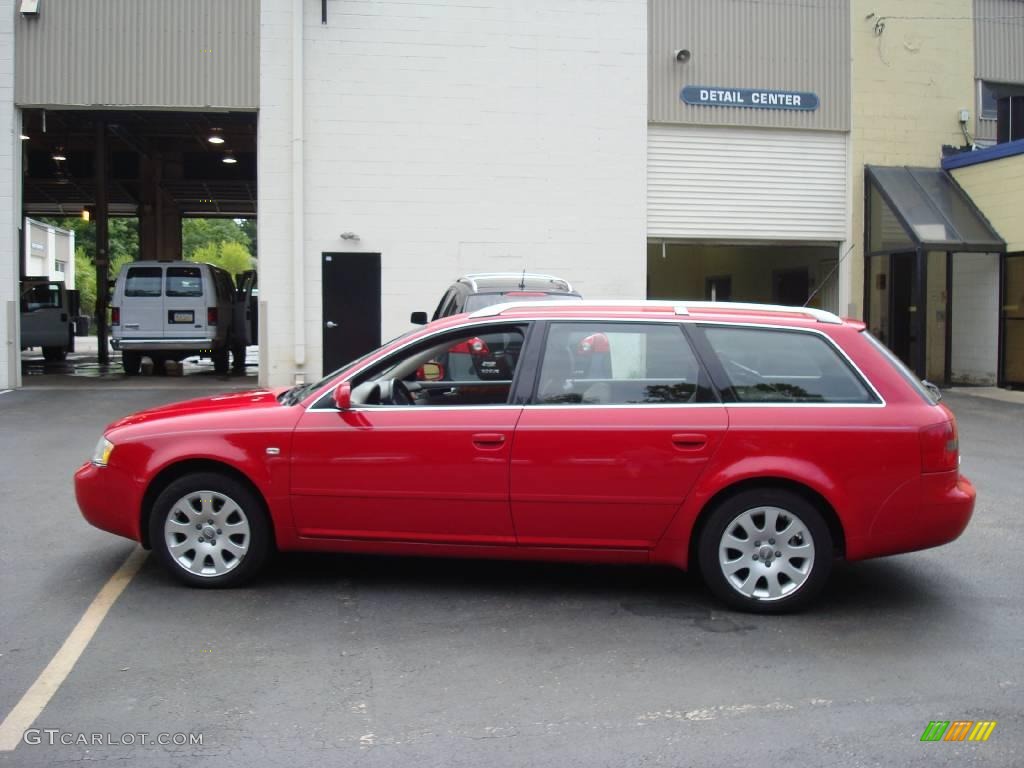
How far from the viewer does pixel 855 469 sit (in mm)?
5277

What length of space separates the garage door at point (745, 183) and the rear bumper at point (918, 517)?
507 inches

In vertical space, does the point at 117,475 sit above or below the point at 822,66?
below

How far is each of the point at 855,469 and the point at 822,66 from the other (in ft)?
48.5

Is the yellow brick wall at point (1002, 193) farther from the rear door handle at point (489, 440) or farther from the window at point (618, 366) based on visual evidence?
the rear door handle at point (489, 440)

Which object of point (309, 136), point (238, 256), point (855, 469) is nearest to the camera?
point (855, 469)

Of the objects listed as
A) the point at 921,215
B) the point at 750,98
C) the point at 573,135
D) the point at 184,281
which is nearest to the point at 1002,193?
the point at 921,215

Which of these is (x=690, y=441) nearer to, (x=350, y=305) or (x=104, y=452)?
Result: (x=104, y=452)

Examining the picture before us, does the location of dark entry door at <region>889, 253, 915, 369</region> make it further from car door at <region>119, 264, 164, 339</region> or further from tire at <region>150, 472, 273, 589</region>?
tire at <region>150, 472, 273, 589</region>

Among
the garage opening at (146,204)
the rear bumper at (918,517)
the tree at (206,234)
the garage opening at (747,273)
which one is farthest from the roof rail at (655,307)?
the tree at (206,234)

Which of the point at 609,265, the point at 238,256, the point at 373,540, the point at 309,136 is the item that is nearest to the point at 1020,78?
the point at 609,265

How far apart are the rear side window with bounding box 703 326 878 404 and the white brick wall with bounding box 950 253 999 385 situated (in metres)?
14.2

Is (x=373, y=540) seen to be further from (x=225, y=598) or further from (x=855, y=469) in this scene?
(x=855, y=469)

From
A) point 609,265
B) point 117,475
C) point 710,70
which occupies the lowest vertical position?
point 117,475

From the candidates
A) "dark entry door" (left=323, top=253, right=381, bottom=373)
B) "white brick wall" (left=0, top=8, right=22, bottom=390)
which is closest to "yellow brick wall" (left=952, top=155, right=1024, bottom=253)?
"dark entry door" (left=323, top=253, right=381, bottom=373)
